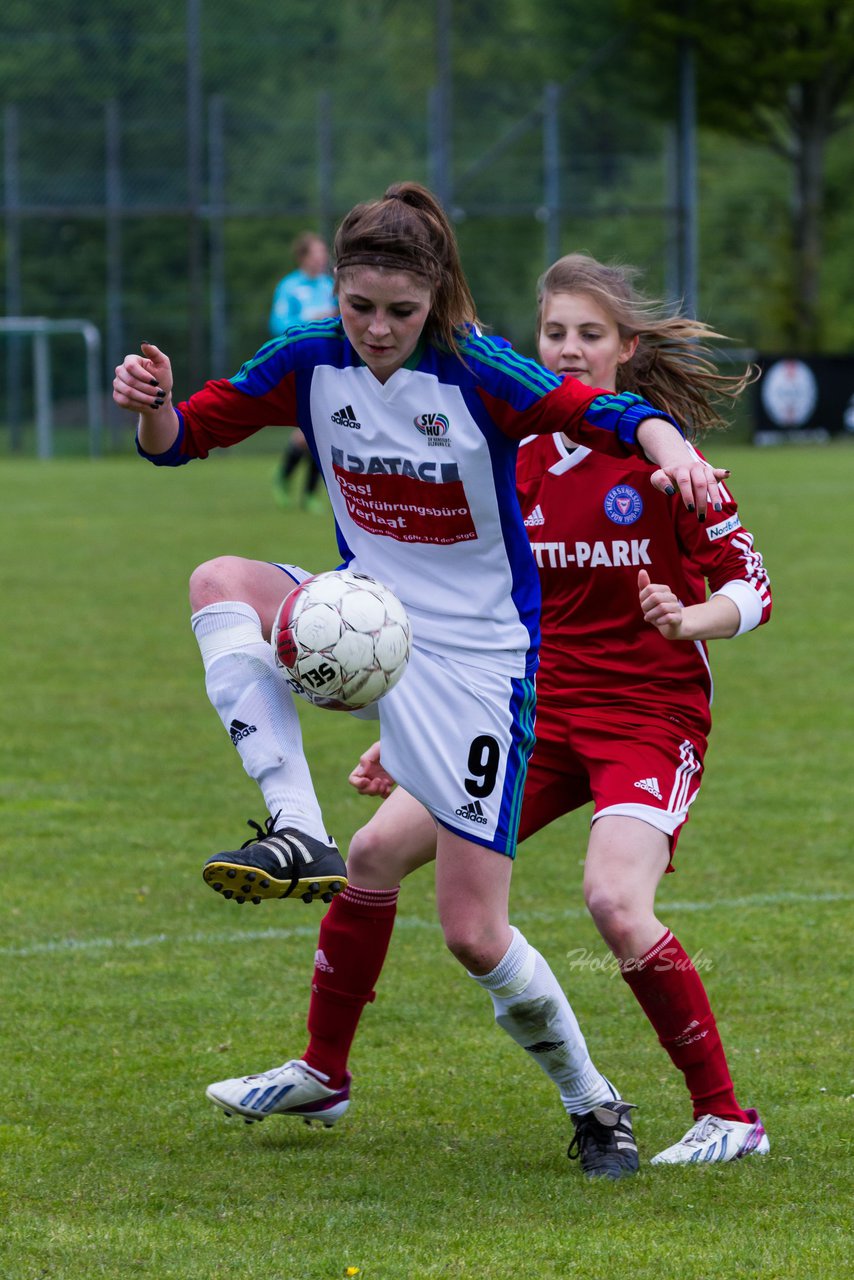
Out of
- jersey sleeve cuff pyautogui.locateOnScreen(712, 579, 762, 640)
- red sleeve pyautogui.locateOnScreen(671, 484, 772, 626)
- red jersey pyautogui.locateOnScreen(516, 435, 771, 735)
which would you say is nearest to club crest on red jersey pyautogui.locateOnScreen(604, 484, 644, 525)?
Answer: red jersey pyautogui.locateOnScreen(516, 435, 771, 735)

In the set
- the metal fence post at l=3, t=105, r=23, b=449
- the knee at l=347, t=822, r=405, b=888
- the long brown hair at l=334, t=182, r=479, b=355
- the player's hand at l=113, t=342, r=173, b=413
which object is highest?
the metal fence post at l=3, t=105, r=23, b=449

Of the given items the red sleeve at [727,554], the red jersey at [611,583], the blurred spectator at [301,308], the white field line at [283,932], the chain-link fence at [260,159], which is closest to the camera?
the red sleeve at [727,554]

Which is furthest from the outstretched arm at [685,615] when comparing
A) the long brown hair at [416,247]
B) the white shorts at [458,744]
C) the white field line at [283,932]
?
the white field line at [283,932]

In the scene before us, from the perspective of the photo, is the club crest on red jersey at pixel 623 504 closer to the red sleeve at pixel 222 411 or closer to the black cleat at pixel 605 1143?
the red sleeve at pixel 222 411

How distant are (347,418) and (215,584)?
40 cm

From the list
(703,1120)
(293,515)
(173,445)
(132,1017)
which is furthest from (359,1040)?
(293,515)

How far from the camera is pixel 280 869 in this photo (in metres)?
3.17

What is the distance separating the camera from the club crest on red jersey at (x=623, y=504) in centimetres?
395

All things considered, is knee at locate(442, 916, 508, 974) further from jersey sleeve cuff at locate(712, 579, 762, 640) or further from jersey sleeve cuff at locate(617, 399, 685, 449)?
jersey sleeve cuff at locate(617, 399, 685, 449)

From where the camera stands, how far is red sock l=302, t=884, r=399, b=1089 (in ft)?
12.5

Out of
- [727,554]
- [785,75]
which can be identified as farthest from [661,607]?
[785,75]

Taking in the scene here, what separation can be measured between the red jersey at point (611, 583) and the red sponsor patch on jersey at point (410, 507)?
A: 0.54 metres

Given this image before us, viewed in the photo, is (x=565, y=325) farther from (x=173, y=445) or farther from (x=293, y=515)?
(x=293, y=515)

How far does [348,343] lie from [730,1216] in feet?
5.67
